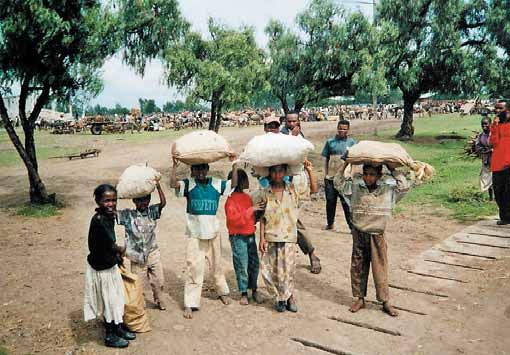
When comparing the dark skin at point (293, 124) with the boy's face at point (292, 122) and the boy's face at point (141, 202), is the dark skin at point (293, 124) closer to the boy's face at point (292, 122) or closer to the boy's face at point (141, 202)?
the boy's face at point (292, 122)

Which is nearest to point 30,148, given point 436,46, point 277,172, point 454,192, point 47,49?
point 47,49

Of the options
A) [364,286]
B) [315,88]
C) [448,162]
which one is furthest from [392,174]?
[448,162]

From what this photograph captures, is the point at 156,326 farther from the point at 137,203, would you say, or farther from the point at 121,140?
the point at 121,140

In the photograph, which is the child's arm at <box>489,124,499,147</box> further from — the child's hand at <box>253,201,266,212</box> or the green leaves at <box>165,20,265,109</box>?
the green leaves at <box>165,20,265,109</box>

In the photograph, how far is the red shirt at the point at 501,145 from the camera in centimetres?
742


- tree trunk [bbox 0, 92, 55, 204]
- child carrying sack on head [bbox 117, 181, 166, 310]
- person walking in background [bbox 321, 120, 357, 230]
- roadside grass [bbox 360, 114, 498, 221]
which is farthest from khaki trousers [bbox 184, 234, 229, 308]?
tree trunk [bbox 0, 92, 55, 204]

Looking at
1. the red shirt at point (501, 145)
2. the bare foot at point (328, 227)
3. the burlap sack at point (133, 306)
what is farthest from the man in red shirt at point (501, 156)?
the burlap sack at point (133, 306)

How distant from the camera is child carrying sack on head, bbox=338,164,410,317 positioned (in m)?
4.61

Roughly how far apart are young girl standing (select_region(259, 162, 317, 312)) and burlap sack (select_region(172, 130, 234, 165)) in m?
0.54

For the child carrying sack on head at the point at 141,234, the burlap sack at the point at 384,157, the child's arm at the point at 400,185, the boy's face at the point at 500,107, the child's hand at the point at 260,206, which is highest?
the boy's face at the point at 500,107

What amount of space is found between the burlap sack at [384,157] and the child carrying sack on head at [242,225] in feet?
3.37

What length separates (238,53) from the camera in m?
12.6

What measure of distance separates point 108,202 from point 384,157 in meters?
2.50

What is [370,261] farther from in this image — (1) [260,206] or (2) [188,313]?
(2) [188,313]
